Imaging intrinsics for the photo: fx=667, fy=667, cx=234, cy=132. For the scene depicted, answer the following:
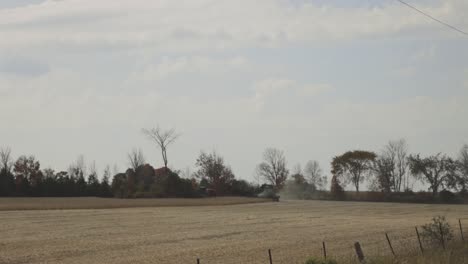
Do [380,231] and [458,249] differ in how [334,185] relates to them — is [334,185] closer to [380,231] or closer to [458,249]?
[380,231]

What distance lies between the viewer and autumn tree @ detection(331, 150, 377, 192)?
6176 inches

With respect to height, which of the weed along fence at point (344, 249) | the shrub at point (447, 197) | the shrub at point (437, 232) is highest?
the shrub at point (447, 197)

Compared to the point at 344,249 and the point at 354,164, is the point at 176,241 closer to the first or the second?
the point at 344,249

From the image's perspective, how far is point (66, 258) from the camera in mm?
30297

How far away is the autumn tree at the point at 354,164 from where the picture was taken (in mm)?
156875

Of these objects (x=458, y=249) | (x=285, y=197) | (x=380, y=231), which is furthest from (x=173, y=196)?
(x=458, y=249)

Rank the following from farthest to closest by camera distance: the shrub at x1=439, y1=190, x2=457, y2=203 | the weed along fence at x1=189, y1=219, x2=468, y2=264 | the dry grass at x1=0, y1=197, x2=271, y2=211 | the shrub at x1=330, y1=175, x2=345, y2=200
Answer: the shrub at x1=330, y1=175, x2=345, y2=200 → the shrub at x1=439, y1=190, x2=457, y2=203 → the dry grass at x1=0, y1=197, x2=271, y2=211 → the weed along fence at x1=189, y1=219, x2=468, y2=264

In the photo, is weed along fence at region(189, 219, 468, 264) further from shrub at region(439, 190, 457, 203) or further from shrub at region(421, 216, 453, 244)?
shrub at region(439, 190, 457, 203)

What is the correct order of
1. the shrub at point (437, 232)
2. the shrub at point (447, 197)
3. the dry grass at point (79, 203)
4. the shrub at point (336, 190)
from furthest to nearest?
1. the shrub at point (336, 190)
2. the shrub at point (447, 197)
3. the dry grass at point (79, 203)
4. the shrub at point (437, 232)

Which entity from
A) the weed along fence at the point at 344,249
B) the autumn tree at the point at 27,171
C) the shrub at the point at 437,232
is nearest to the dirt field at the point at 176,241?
the weed along fence at the point at 344,249

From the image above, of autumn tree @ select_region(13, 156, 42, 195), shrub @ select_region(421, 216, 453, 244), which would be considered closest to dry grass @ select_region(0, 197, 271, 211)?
autumn tree @ select_region(13, 156, 42, 195)

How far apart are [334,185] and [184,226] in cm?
10342

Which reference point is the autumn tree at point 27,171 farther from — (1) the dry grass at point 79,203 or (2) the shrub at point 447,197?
(2) the shrub at point 447,197

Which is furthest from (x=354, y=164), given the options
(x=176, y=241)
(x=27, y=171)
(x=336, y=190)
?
(x=176, y=241)
